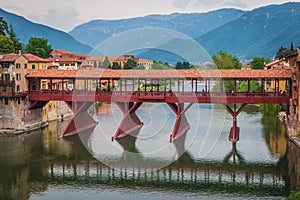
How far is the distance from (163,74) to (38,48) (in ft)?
206

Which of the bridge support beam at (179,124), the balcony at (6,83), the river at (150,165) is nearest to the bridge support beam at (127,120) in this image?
the river at (150,165)

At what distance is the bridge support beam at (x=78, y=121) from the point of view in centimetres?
5516

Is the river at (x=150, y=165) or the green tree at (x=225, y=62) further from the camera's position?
the green tree at (x=225, y=62)

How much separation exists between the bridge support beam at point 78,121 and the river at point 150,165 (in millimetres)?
1492

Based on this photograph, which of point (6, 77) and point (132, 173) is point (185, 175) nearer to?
point (132, 173)

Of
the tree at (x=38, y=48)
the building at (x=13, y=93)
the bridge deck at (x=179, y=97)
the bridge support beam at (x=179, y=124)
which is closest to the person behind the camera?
the bridge deck at (x=179, y=97)

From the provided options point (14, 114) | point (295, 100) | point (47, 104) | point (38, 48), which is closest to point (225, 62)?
point (38, 48)

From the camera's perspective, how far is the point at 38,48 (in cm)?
10869

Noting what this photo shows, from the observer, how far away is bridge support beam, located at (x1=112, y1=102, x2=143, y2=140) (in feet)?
175

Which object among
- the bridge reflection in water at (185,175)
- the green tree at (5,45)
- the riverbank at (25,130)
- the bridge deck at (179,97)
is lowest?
the bridge reflection in water at (185,175)

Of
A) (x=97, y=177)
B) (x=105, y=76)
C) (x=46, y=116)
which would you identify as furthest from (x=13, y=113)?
(x=97, y=177)

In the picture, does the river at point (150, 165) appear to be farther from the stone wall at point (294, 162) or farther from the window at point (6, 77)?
the window at point (6, 77)

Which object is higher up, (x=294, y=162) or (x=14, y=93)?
(x=14, y=93)

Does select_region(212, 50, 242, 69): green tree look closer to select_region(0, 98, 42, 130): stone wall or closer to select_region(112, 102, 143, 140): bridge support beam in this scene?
select_region(112, 102, 143, 140): bridge support beam
